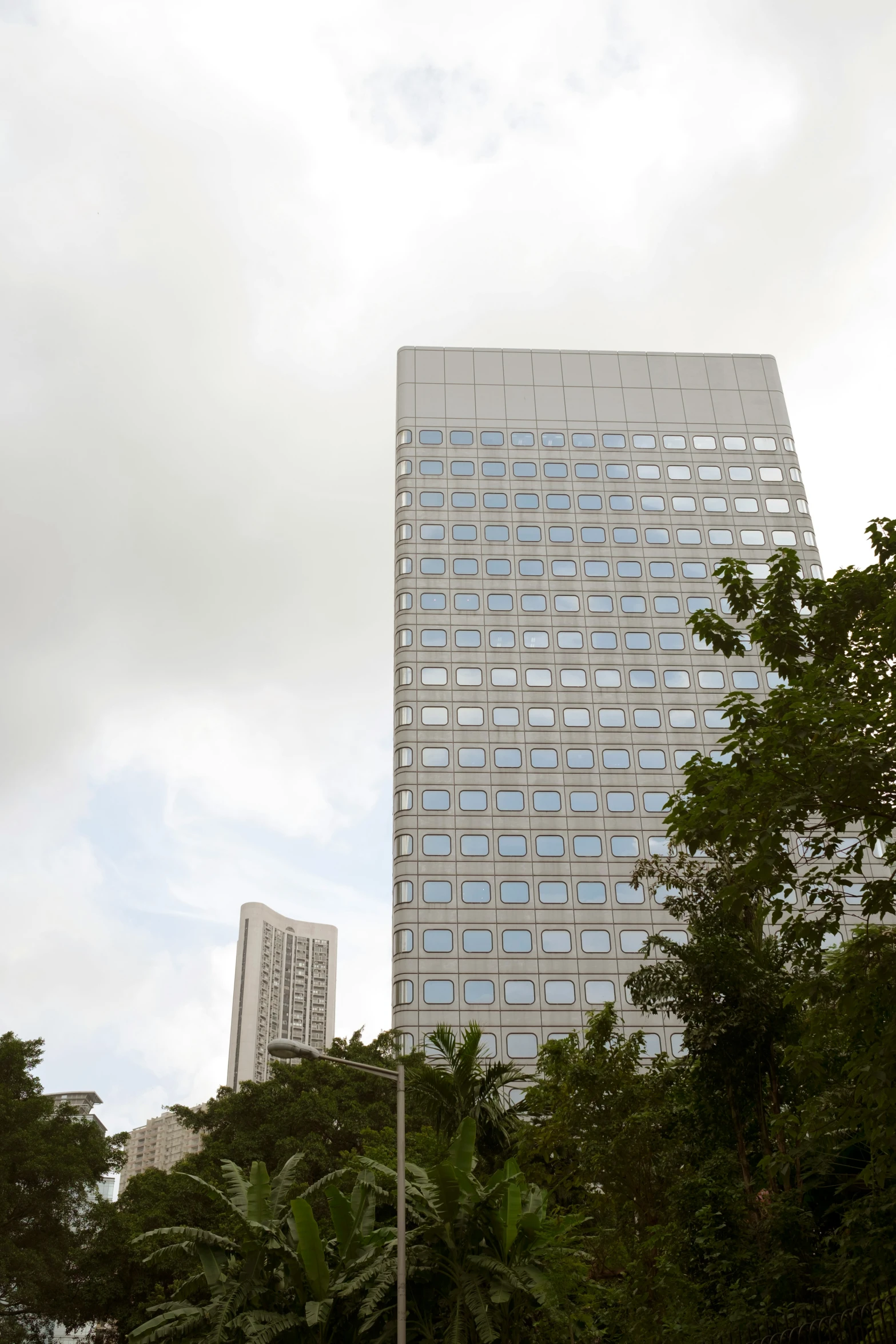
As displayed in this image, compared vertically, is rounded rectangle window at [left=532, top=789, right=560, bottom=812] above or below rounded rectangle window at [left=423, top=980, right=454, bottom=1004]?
above

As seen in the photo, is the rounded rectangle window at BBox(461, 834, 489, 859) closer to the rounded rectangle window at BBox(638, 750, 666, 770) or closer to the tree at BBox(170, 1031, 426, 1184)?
the rounded rectangle window at BBox(638, 750, 666, 770)

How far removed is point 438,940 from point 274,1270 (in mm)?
42794

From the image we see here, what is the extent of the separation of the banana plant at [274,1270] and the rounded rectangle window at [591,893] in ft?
146

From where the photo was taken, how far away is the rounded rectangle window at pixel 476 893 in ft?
221

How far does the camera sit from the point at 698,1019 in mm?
23156

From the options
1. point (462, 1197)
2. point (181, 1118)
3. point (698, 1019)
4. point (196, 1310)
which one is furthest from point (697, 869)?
point (181, 1118)

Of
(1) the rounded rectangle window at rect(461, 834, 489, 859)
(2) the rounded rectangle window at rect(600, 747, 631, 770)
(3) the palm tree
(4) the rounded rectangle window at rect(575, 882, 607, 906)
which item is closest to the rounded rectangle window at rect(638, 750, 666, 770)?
(2) the rounded rectangle window at rect(600, 747, 631, 770)

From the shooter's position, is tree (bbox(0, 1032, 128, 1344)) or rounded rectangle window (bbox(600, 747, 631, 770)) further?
rounded rectangle window (bbox(600, 747, 631, 770))

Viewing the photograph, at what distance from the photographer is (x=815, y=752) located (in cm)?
1557

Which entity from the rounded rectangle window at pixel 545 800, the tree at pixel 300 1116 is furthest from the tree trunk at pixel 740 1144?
the rounded rectangle window at pixel 545 800

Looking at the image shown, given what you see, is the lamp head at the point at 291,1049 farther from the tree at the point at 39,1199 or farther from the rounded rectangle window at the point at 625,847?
the rounded rectangle window at the point at 625,847

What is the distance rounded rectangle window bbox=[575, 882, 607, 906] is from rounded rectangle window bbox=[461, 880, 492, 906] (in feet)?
16.6

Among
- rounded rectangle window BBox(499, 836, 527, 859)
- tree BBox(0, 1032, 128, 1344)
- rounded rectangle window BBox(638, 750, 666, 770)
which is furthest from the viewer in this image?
rounded rectangle window BBox(638, 750, 666, 770)

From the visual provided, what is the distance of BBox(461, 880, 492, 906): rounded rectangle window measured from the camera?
6731 centimetres
